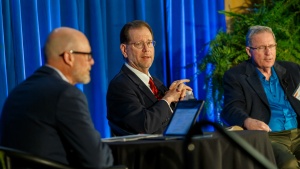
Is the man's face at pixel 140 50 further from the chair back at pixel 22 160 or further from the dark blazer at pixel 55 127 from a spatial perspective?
the chair back at pixel 22 160

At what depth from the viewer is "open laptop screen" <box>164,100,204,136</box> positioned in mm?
3719

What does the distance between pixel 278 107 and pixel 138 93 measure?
1.38 meters

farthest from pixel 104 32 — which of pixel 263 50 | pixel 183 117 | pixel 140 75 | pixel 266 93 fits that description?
pixel 183 117

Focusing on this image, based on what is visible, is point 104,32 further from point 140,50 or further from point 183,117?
point 183,117

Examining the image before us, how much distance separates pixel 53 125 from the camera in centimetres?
315

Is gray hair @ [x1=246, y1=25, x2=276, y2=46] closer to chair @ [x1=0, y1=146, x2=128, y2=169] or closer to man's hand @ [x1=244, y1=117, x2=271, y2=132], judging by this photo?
man's hand @ [x1=244, y1=117, x2=271, y2=132]

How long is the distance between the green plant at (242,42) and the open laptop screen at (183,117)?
2453 mm

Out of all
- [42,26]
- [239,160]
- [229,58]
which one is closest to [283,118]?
[229,58]

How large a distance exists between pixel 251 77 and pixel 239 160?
1.75 m

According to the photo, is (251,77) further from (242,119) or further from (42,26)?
(42,26)

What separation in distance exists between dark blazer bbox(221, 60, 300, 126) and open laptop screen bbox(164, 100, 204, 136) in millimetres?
1454

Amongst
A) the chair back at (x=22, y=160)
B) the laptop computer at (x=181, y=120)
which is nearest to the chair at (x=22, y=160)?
the chair back at (x=22, y=160)

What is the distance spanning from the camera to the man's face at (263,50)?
5496mm

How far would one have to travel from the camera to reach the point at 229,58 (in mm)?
6344
